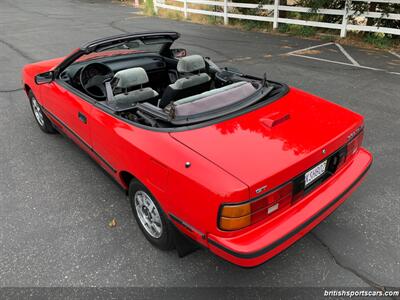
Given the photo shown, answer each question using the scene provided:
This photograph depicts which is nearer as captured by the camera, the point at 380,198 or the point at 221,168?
the point at 221,168

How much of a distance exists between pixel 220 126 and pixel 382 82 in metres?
5.60

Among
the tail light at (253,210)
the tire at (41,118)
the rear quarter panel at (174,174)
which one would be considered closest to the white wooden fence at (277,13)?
the tire at (41,118)

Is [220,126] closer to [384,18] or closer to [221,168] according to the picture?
[221,168]

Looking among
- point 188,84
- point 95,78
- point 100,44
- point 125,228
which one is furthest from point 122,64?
point 125,228


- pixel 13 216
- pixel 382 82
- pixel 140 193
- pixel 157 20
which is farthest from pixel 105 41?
pixel 157 20

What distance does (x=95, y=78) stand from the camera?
3.68 meters

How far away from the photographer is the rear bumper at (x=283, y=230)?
2154 mm

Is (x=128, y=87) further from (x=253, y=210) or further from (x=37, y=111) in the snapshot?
(x=37, y=111)

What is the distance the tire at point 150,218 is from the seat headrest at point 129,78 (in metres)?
0.92

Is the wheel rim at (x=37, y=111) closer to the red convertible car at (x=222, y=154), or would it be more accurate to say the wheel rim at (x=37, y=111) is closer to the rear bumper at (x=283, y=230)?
the red convertible car at (x=222, y=154)

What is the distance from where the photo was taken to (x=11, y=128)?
5254 mm

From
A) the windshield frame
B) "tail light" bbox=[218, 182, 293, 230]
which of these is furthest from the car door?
"tail light" bbox=[218, 182, 293, 230]

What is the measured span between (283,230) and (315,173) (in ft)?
1.75

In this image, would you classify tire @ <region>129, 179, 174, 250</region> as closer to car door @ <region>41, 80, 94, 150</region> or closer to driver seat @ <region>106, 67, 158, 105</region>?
driver seat @ <region>106, 67, 158, 105</region>
